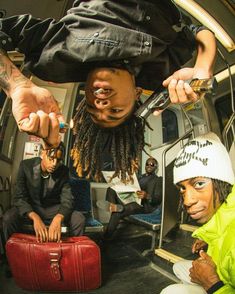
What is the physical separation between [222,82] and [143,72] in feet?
0.39

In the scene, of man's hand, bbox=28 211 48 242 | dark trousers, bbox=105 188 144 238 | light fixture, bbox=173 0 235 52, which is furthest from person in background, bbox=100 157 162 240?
light fixture, bbox=173 0 235 52

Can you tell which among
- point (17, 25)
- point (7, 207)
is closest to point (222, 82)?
point (17, 25)

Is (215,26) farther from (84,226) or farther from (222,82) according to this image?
(84,226)

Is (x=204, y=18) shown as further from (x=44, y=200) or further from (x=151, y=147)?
(x=44, y=200)

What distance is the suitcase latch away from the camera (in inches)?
19.8

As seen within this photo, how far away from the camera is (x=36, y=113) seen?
24cm

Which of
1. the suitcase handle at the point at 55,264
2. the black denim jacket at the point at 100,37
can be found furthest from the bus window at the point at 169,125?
the suitcase handle at the point at 55,264

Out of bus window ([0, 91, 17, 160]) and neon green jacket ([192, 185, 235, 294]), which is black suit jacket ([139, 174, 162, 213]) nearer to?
neon green jacket ([192, 185, 235, 294])

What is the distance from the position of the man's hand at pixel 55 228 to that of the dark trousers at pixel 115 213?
0.27ft

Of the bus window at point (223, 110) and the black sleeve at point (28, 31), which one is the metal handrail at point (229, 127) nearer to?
the bus window at point (223, 110)

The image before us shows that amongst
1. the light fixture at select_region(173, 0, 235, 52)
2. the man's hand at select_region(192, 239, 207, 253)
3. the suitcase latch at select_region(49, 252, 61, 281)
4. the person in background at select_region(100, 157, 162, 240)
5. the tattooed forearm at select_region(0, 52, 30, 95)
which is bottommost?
the suitcase latch at select_region(49, 252, 61, 281)

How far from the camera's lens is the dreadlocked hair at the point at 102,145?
41 cm

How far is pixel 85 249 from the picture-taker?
490mm

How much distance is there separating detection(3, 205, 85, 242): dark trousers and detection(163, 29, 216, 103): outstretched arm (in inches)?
10.5
